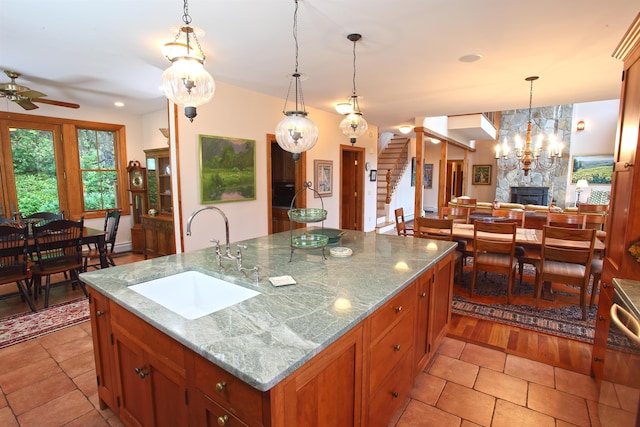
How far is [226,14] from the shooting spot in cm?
231

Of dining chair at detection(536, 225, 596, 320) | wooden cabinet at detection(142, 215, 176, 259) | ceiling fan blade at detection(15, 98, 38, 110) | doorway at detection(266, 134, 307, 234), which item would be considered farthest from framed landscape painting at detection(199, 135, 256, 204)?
dining chair at detection(536, 225, 596, 320)

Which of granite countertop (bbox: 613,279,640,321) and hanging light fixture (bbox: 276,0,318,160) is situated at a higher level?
hanging light fixture (bbox: 276,0,318,160)

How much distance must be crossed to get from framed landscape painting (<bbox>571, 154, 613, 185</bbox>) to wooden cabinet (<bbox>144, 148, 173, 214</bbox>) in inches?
453

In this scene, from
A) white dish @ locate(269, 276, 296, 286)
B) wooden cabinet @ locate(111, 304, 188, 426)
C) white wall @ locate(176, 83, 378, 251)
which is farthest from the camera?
white wall @ locate(176, 83, 378, 251)

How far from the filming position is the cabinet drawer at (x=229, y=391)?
3.20ft

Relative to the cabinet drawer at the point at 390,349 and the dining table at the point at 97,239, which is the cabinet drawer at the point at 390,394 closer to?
the cabinet drawer at the point at 390,349

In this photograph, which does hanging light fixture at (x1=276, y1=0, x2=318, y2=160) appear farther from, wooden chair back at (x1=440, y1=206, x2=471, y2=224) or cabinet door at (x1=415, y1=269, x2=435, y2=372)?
wooden chair back at (x1=440, y1=206, x2=471, y2=224)

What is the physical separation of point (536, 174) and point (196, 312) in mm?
11901

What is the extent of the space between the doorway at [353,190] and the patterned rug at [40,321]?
15.1 feet

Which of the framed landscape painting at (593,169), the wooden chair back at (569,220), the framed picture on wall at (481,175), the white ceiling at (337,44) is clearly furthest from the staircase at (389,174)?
the framed landscape painting at (593,169)

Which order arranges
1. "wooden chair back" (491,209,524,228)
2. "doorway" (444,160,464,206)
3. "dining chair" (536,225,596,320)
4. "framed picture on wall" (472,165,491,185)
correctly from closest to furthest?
"dining chair" (536,225,596,320) < "wooden chair back" (491,209,524,228) < "framed picture on wall" (472,165,491,185) < "doorway" (444,160,464,206)

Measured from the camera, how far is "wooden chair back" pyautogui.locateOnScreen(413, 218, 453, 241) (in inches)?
149

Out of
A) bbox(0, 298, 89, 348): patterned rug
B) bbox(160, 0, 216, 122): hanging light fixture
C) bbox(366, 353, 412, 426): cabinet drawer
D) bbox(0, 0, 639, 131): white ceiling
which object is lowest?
bbox(0, 298, 89, 348): patterned rug

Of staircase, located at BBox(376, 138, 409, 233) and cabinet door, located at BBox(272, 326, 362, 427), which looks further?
staircase, located at BBox(376, 138, 409, 233)
